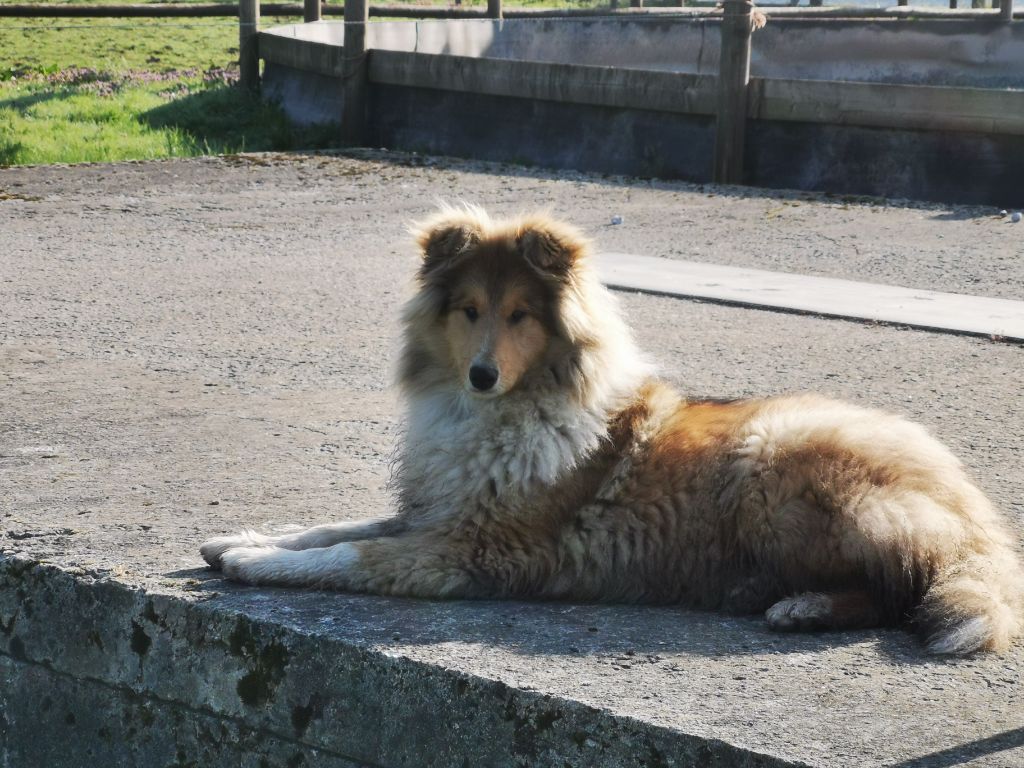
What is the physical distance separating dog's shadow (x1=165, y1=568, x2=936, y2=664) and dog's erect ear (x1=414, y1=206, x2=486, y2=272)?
1.18m

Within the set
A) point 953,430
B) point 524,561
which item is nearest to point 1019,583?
point 524,561

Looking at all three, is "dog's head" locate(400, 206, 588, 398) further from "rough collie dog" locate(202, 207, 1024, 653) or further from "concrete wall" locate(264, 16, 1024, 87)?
"concrete wall" locate(264, 16, 1024, 87)

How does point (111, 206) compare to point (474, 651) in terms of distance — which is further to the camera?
point (111, 206)

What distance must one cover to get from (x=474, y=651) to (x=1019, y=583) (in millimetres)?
1721

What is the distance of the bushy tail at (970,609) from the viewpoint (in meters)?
4.23

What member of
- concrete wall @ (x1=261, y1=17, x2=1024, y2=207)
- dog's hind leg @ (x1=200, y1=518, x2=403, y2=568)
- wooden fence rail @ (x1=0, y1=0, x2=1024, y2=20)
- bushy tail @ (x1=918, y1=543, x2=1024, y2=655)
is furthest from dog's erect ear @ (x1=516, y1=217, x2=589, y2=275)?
wooden fence rail @ (x1=0, y1=0, x2=1024, y2=20)

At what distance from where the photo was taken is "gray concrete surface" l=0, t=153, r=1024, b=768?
13.1 ft

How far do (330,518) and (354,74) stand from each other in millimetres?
11849

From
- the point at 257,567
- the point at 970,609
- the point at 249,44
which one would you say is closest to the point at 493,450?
the point at 257,567

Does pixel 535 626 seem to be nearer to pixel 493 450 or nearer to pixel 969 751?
pixel 493 450

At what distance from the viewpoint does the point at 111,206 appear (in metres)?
13.4

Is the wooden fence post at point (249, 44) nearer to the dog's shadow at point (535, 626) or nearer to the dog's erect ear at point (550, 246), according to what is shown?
the dog's erect ear at point (550, 246)

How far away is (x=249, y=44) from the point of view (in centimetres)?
1902

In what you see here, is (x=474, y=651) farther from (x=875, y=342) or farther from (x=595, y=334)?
(x=875, y=342)
